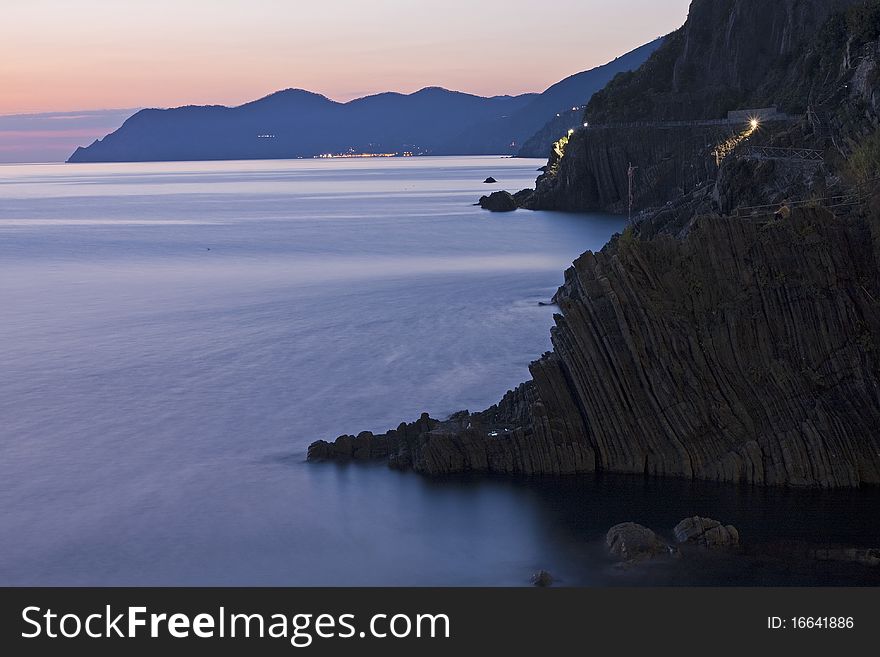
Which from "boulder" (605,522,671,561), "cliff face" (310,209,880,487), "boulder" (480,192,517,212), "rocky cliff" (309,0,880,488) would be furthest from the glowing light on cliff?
"boulder" (605,522,671,561)

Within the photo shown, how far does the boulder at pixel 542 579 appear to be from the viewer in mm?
24109

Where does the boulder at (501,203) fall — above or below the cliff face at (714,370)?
below

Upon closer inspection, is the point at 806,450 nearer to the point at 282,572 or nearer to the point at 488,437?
the point at 488,437

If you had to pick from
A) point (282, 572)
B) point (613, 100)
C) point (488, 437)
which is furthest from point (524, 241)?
point (282, 572)

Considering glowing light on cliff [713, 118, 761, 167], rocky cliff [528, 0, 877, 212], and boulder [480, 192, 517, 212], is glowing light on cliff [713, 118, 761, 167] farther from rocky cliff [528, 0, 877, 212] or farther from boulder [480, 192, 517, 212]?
boulder [480, 192, 517, 212]

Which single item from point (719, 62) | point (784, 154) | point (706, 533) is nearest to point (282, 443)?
point (706, 533)

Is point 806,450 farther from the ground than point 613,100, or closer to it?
closer to it

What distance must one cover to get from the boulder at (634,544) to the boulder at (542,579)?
1.61m

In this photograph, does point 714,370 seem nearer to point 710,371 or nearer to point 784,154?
point 710,371

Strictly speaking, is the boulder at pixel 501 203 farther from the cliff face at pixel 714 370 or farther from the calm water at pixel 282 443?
the cliff face at pixel 714 370

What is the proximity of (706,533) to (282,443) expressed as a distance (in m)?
14.1

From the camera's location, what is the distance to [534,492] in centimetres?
2922

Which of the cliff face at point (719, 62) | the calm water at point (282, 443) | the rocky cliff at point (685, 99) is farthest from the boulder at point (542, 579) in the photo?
the cliff face at point (719, 62)

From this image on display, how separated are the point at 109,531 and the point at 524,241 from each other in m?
75.5
